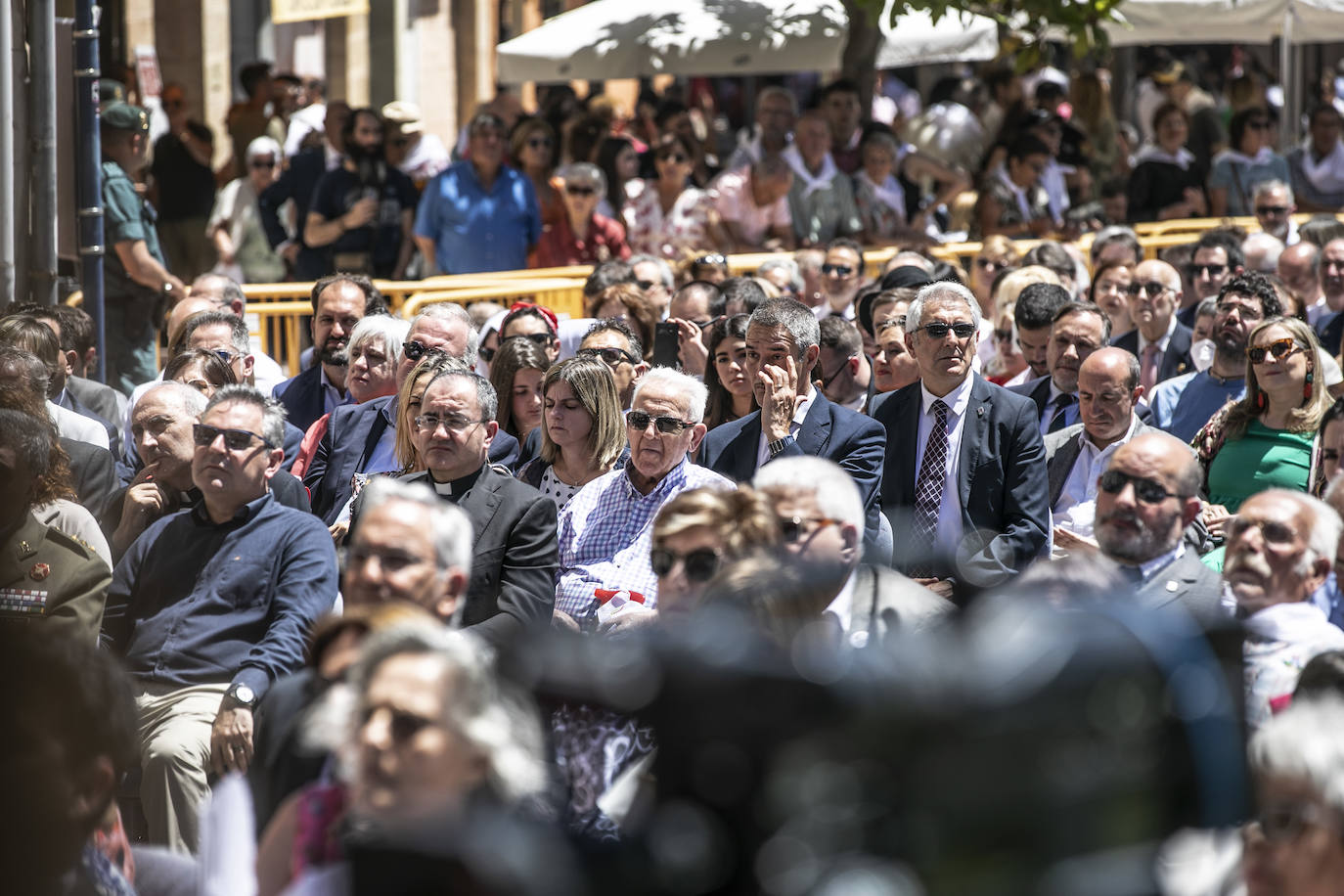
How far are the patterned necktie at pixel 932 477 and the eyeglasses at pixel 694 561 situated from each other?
256 cm

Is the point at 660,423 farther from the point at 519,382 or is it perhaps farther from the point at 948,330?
the point at 519,382

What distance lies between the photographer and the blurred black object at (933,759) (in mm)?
2920

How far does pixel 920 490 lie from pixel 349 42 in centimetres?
1719

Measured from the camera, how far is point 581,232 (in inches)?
531

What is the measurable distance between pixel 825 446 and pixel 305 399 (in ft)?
9.67

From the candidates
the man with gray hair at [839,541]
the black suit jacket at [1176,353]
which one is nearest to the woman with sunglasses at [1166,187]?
the black suit jacket at [1176,353]

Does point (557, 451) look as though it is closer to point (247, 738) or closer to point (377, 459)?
point (377, 459)

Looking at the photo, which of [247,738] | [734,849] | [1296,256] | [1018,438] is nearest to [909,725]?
[734,849]

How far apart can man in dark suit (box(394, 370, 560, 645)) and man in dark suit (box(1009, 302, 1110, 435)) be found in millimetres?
2902

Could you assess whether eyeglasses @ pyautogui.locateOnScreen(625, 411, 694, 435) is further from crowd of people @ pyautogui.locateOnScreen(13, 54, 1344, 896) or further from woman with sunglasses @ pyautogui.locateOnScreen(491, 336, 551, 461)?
woman with sunglasses @ pyautogui.locateOnScreen(491, 336, 551, 461)

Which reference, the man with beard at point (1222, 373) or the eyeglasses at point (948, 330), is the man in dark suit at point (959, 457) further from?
the man with beard at point (1222, 373)

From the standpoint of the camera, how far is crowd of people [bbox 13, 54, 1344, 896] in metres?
3.42

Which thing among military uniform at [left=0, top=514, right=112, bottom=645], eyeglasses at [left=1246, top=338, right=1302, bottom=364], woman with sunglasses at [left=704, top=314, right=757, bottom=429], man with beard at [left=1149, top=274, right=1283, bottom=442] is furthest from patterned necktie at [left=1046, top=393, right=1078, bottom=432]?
military uniform at [left=0, top=514, right=112, bottom=645]

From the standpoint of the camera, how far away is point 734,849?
3.02 m
